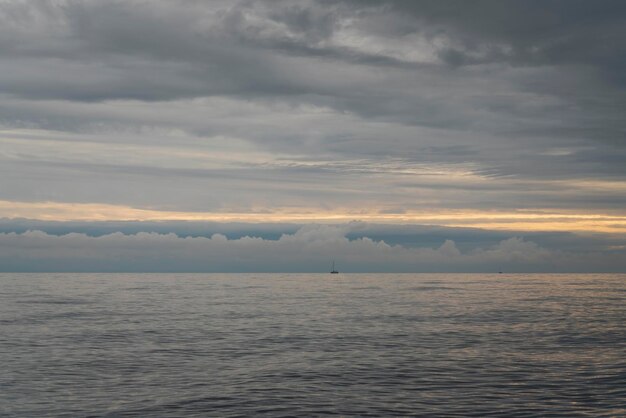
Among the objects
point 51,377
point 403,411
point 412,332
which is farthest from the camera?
point 412,332

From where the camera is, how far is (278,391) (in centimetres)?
3441

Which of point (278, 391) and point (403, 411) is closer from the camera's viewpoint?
point (403, 411)

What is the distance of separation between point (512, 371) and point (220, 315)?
48181 mm

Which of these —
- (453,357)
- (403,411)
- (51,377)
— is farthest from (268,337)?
(403,411)

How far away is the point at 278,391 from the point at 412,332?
2974cm

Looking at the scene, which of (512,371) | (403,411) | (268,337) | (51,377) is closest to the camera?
(403,411)

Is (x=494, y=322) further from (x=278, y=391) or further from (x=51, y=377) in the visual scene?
(x=51, y=377)

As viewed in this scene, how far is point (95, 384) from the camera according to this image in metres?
36.0

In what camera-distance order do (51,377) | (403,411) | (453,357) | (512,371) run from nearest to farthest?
(403,411)
(51,377)
(512,371)
(453,357)

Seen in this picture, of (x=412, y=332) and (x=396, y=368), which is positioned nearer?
(x=396, y=368)

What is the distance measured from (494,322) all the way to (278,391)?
4560 centimetres

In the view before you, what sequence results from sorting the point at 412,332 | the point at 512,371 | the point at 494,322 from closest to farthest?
the point at 512,371
the point at 412,332
the point at 494,322

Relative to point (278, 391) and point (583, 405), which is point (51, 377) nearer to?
point (278, 391)

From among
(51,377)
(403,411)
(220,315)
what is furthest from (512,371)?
(220,315)
